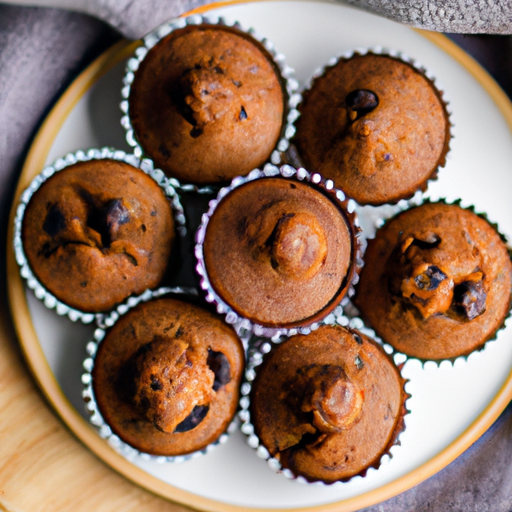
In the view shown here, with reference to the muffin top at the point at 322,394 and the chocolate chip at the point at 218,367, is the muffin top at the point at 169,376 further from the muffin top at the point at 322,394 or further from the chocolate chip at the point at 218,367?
the muffin top at the point at 322,394

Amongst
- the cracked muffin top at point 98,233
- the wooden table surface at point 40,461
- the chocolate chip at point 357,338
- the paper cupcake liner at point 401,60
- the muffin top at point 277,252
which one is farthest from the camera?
the wooden table surface at point 40,461

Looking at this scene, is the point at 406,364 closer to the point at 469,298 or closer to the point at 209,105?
the point at 469,298

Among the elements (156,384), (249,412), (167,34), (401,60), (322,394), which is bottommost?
(249,412)

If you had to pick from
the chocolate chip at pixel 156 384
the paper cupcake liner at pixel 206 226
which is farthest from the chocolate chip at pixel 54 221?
the chocolate chip at pixel 156 384

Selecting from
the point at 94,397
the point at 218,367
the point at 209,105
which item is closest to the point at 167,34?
the point at 209,105

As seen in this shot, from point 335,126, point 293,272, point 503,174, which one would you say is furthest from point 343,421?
point 503,174

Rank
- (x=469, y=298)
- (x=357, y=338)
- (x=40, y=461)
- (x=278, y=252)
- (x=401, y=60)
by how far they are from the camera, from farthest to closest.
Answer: (x=40, y=461) < (x=401, y=60) < (x=357, y=338) < (x=469, y=298) < (x=278, y=252)
